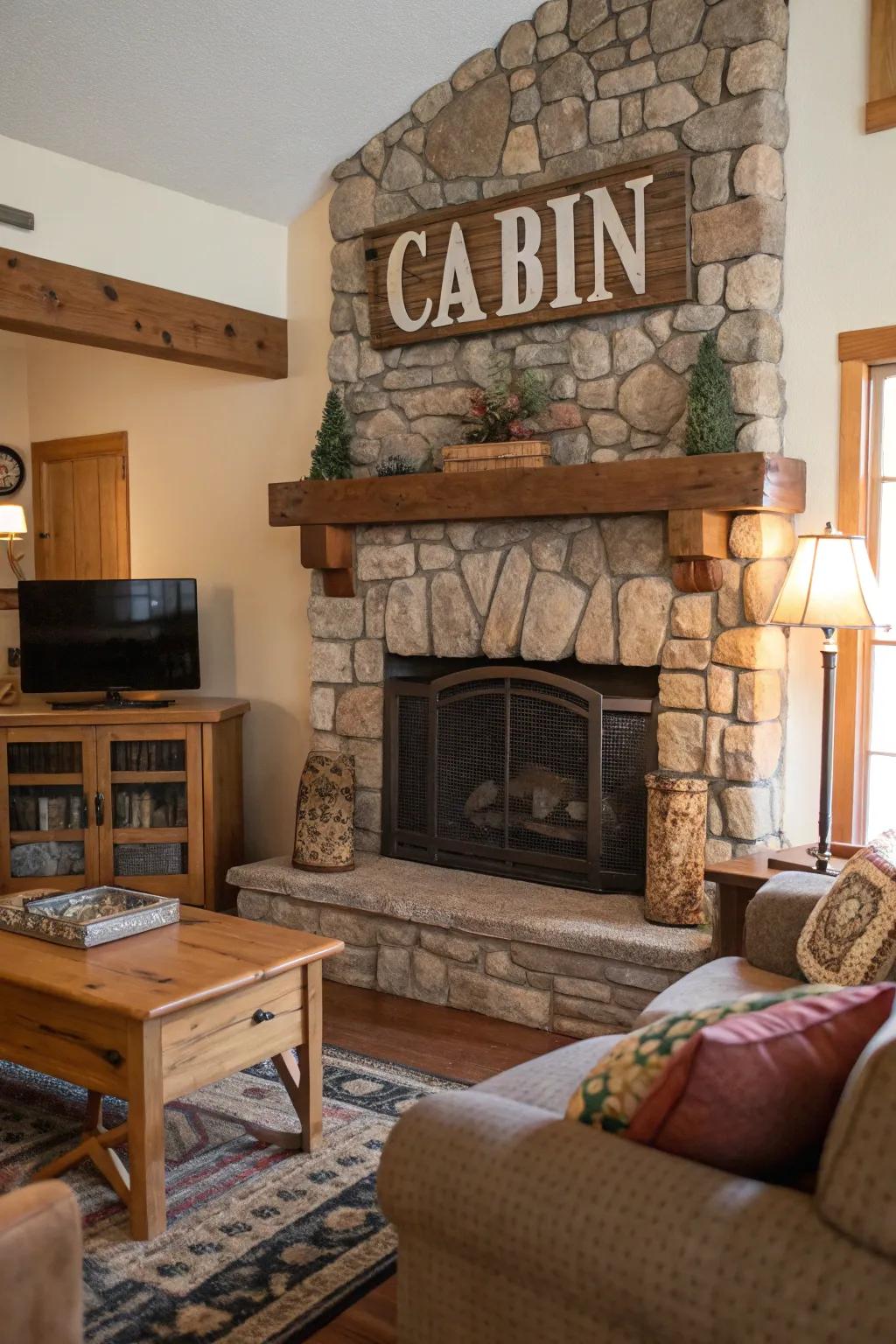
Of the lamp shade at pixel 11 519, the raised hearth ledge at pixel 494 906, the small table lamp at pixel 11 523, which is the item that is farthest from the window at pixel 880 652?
the lamp shade at pixel 11 519

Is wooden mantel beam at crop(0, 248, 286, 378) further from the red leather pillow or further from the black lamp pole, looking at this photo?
the red leather pillow

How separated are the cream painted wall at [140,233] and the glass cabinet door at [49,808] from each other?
6.02 ft

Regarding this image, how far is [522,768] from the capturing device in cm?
430

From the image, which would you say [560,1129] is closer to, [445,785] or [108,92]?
[445,785]

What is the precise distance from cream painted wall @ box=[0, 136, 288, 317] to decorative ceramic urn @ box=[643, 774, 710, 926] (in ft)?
8.78

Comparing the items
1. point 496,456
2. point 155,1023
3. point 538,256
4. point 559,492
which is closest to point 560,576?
point 559,492

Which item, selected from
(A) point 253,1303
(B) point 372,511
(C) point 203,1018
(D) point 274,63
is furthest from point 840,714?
(D) point 274,63

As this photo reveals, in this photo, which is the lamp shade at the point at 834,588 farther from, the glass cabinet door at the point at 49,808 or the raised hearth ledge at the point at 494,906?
the glass cabinet door at the point at 49,808

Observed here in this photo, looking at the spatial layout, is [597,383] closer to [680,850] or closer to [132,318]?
[680,850]

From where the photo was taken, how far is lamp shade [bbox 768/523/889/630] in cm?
325

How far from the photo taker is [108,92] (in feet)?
13.2

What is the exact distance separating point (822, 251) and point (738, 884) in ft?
6.30

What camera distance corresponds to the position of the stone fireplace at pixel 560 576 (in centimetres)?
370

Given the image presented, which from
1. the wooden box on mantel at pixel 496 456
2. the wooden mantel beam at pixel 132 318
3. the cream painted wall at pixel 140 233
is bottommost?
the wooden box on mantel at pixel 496 456
